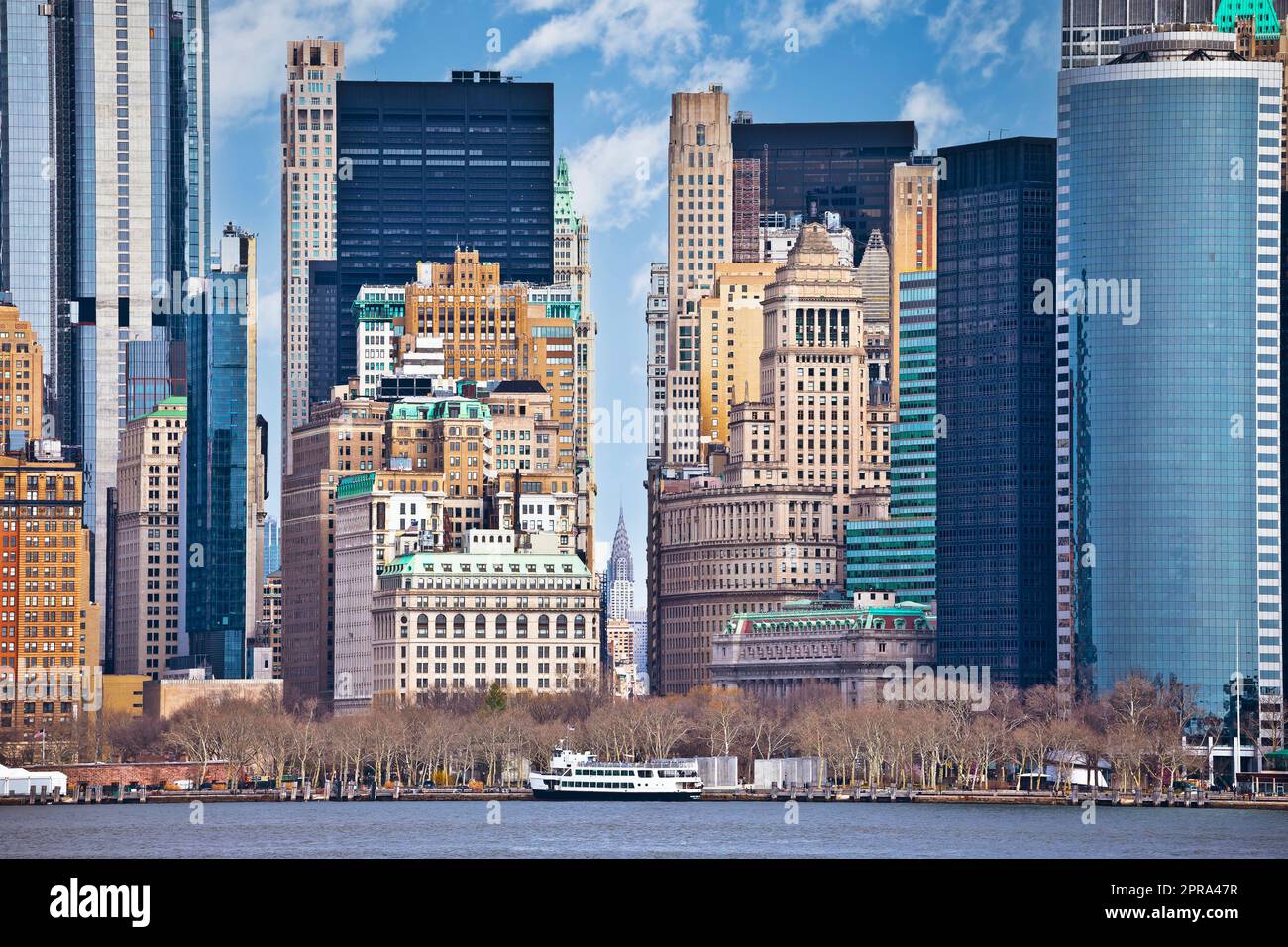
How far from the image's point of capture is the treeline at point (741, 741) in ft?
570

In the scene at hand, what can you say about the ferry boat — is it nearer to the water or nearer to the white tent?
the water

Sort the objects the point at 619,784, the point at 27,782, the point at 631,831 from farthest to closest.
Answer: the point at 27,782
the point at 619,784
the point at 631,831

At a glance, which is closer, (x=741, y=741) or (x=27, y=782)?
(x=27, y=782)

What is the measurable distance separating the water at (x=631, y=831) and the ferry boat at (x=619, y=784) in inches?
106

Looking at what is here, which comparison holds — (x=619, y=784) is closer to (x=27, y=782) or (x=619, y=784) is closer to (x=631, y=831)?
(x=27, y=782)

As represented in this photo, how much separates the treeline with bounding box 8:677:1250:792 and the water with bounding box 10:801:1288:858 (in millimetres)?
13045

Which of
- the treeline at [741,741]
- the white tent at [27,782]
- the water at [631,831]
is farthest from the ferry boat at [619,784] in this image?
the white tent at [27,782]

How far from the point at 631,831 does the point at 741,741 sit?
6513 cm

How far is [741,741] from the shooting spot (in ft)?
626

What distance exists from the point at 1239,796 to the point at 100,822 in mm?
65751

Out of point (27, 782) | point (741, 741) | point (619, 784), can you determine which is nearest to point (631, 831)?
point (619, 784)

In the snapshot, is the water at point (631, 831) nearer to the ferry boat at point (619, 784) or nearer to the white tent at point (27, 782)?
the ferry boat at point (619, 784)
